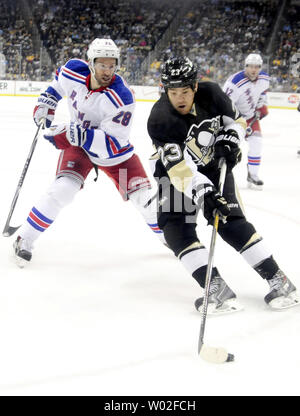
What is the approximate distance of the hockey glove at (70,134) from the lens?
2.76 m

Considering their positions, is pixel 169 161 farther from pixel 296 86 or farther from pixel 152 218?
pixel 296 86

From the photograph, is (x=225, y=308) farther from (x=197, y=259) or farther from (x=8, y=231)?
(x=8, y=231)

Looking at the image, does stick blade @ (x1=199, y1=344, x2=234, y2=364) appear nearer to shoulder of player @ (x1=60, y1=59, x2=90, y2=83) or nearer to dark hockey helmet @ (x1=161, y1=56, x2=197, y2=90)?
dark hockey helmet @ (x1=161, y1=56, x2=197, y2=90)

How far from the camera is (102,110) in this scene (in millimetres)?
2889

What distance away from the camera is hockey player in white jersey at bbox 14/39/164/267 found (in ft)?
9.20

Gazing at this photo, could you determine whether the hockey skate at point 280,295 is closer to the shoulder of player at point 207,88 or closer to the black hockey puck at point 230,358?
the black hockey puck at point 230,358

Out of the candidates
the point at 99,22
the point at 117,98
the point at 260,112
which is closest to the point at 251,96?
the point at 260,112

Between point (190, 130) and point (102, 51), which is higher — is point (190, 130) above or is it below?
below

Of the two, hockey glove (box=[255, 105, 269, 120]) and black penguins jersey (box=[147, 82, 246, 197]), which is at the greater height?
black penguins jersey (box=[147, 82, 246, 197])

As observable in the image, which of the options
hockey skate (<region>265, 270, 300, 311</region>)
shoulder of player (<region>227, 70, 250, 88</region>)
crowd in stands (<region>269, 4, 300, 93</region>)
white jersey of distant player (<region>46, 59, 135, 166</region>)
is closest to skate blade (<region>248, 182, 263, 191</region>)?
shoulder of player (<region>227, 70, 250, 88</region>)

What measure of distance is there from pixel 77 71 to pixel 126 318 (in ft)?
4.68

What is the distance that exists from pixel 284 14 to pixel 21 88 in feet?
31.5

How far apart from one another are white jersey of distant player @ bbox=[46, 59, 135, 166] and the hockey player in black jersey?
0.42 meters
